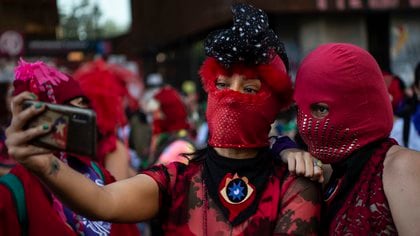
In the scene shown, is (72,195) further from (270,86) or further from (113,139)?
(113,139)

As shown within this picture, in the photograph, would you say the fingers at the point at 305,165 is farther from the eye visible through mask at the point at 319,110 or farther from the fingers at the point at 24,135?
the fingers at the point at 24,135

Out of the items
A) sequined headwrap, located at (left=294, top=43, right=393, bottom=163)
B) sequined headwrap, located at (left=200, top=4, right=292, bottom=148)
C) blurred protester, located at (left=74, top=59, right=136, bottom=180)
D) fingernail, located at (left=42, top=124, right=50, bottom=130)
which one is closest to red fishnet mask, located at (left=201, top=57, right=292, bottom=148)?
sequined headwrap, located at (left=200, top=4, right=292, bottom=148)

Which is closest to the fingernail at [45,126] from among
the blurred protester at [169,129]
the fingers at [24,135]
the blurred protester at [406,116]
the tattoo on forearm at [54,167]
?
the fingers at [24,135]

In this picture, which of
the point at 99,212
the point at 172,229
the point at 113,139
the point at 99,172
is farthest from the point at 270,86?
the point at 113,139

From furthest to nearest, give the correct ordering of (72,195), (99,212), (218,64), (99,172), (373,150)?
(99,172) → (218,64) → (373,150) → (99,212) → (72,195)

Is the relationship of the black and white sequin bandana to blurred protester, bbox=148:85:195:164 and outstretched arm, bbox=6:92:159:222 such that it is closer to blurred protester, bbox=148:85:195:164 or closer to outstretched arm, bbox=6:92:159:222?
outstretched arm, bbox=6:92:159:222

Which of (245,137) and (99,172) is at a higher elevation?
(245,137)

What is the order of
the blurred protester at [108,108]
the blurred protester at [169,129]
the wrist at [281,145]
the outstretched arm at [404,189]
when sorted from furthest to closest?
the blurred protester at [169,129]
the blurred protester at [108,108]
the wrist at [281,145]
the outstretched arm at [404,189]

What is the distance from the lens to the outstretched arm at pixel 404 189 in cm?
195

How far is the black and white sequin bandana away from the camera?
2.28 m

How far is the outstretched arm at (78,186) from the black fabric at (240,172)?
0.69 feet

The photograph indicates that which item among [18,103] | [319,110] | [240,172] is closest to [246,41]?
[319,110]

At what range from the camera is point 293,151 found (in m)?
2.32

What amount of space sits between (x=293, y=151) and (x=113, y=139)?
1.84 metres
